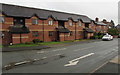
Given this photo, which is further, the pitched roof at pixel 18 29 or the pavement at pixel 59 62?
the pitched roof at pixel 18 29

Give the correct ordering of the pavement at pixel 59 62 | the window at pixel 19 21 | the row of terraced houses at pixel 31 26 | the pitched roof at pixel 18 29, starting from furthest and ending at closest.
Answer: the window at pixel 19 21, the row of terraced houses at pixel 31 26, the pitched roof at pixel 18 29, the pavement at pixel 59 62

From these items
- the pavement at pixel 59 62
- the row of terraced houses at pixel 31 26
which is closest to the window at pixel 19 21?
the row of terraced houses at pixel 31 26

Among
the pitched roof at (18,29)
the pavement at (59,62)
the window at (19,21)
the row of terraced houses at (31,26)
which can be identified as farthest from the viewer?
the window at (19,21)

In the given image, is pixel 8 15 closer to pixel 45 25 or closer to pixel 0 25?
pixel 0 25

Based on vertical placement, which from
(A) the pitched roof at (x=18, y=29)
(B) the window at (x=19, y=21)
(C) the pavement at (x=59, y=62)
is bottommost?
(C) the pavement at (x=59, y=62)

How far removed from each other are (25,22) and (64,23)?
38.0 feet

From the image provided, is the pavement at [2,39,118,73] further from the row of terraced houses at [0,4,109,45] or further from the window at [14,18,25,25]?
the window at [14,18,25,25]

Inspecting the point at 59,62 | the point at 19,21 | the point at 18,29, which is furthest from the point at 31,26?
the point at 59,62

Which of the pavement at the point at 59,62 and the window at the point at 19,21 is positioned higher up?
the window at the point at 19,21

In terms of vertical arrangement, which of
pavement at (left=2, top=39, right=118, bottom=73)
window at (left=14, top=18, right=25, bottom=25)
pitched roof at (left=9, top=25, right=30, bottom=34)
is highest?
window at (left=14, top=18, right=25, bottom=25)

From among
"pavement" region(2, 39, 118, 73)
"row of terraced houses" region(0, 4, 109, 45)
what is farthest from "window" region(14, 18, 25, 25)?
"pavement" region(2, 39, 118, 73)

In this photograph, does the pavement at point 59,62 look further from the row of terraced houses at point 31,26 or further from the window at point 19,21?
the window at point 19,21

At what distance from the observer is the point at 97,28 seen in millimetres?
44312

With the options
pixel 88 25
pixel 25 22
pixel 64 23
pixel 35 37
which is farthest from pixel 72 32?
pixel 25 22
